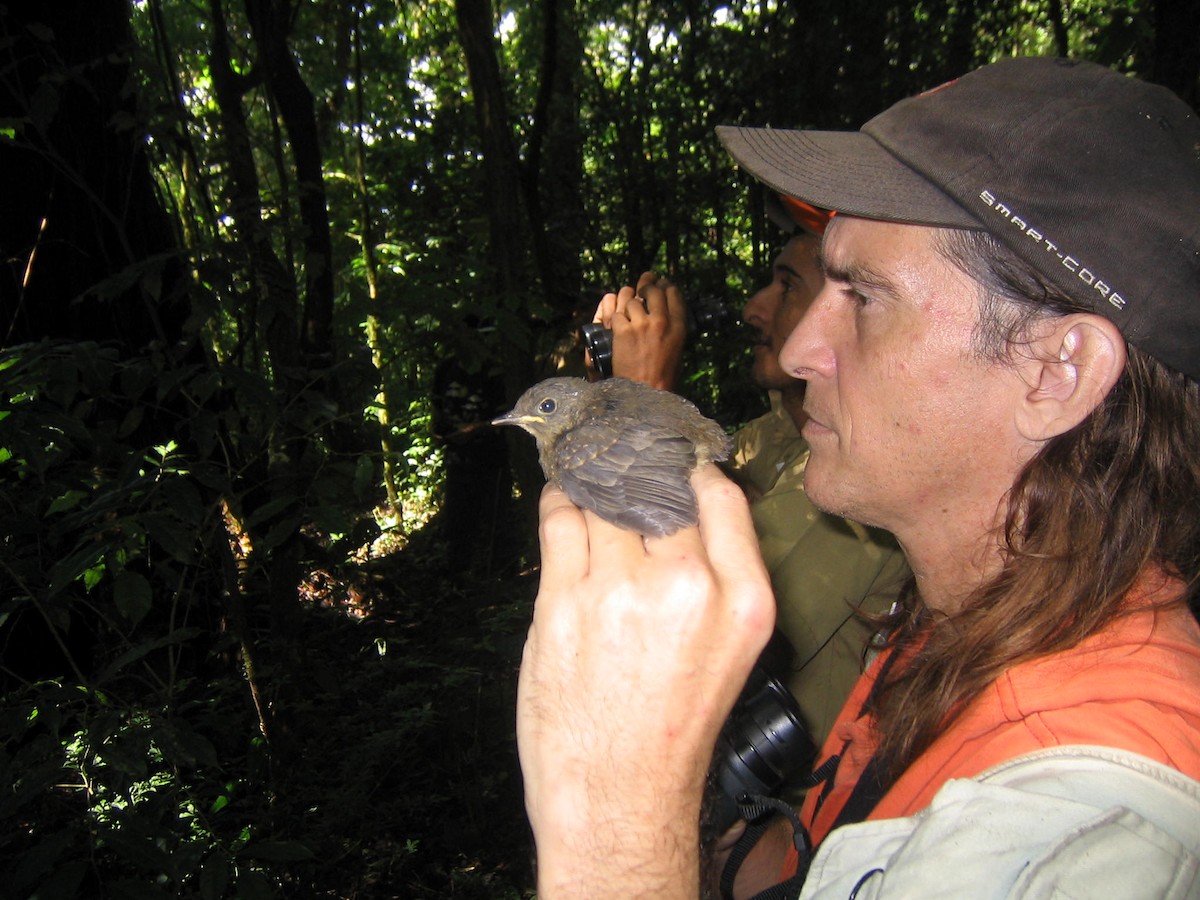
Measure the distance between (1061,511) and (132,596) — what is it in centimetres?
245

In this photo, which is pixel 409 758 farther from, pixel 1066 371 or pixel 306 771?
pixel 1066 371

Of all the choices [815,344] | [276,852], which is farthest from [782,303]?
[276,852]

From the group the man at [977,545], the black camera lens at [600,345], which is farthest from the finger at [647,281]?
the man at [977,545]

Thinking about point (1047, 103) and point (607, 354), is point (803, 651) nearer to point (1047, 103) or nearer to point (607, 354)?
point (607, 354)

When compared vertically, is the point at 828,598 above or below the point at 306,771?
above

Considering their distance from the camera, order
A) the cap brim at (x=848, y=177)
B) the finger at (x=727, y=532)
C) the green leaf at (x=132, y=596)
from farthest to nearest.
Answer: the green leaf at (x=132, y=596) → the cap brim at (x=848, y=177) → the finger at (x=727, y=532)

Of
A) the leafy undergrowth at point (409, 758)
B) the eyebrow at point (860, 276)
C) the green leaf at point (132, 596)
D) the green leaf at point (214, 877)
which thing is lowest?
the leafy undergrowth at point (409, 758)

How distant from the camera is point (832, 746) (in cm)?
204

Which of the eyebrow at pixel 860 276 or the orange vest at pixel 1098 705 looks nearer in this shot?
the orange vest at pixel 1098 705

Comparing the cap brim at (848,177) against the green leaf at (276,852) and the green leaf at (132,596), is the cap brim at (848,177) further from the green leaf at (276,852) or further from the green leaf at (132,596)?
the green leaf at (276,852)

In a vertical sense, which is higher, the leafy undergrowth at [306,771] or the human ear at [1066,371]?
the human ear at [1066,371]

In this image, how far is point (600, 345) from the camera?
3240 mm

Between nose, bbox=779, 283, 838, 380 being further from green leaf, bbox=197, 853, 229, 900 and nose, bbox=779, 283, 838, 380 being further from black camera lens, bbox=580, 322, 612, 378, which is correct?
green leaf, bbox=197, 853, 229, 900

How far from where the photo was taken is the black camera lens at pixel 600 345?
127 inches
